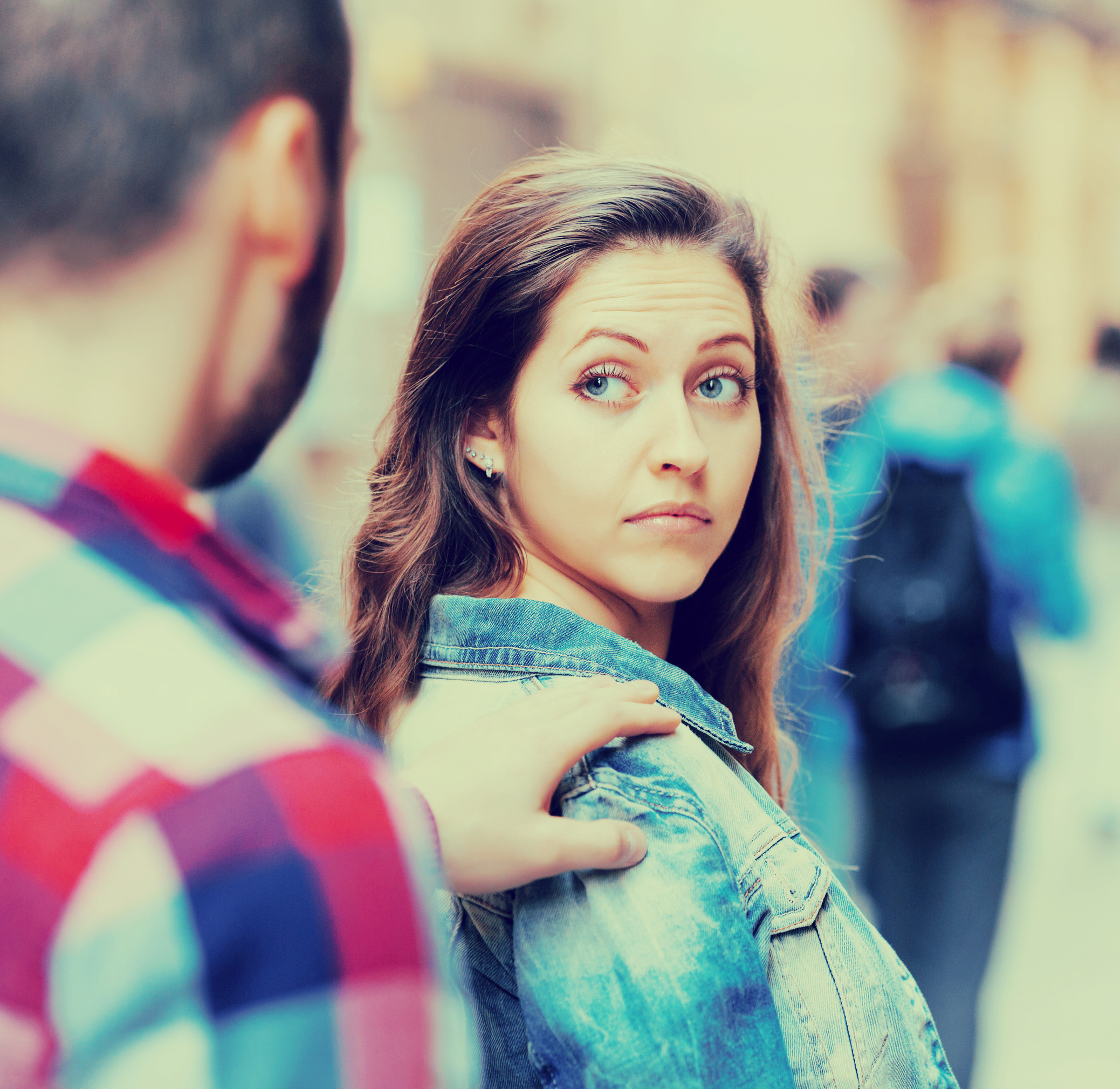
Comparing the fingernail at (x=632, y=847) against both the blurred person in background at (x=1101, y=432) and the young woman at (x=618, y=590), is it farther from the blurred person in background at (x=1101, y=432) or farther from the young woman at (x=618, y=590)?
the blurred person in background at (x=1101, y=432)

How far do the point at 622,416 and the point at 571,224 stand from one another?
21 centimetres

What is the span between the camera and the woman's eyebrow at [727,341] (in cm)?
123

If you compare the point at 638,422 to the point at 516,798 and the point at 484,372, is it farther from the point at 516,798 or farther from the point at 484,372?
the point at 516,798

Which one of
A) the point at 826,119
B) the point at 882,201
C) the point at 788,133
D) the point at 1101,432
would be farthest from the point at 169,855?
the point at 882,201

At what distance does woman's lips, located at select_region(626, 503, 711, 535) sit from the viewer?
1.23 m

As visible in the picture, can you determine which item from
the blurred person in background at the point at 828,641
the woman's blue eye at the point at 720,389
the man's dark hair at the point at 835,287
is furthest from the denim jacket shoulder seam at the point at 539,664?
the man's dark hair at the point at 835,287

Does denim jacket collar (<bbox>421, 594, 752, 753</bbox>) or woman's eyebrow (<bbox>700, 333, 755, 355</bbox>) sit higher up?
woman's eyebrow (<bbox>700, 333, 755, 355</bbox>)

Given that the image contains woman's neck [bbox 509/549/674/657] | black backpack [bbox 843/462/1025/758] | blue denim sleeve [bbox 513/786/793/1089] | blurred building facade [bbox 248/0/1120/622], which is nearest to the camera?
blue denim sleeve [bbox 513/786/793/1089]

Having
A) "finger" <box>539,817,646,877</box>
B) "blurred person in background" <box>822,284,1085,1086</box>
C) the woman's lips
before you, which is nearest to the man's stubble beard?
"finger" <box>539,817,646,877</box>

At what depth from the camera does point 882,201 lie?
37.9 feet

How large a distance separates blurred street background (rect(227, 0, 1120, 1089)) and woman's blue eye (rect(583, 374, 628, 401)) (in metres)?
0.32

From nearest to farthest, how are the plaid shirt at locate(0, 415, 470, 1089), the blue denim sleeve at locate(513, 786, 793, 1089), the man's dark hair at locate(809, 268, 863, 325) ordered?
the plaid shirt at locate(0, 415, 470, 1089)
the blue denim sleeve at locate(513, 786, 793, 1089)
the man's dark hair at locate(809, 268, 863, 325)

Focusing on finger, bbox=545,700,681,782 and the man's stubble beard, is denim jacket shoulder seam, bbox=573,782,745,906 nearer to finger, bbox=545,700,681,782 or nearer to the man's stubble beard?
finger, bbox=545,700,681,782

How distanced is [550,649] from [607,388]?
0.28 m
